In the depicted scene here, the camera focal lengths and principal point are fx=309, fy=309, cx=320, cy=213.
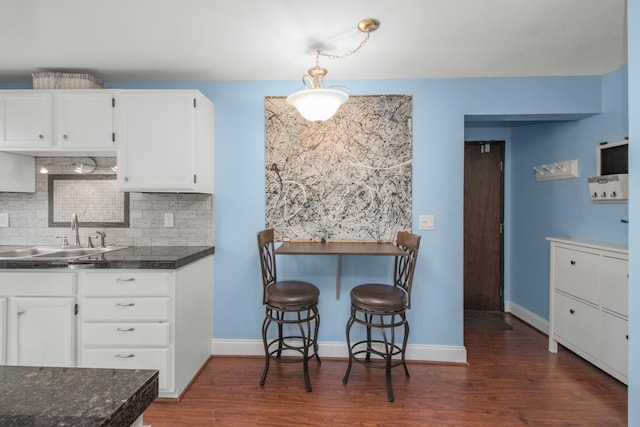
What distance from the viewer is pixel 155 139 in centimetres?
224

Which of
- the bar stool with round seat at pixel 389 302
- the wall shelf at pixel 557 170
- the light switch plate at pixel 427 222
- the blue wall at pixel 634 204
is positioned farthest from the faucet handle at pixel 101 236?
the wall shelf at pixel 557 170

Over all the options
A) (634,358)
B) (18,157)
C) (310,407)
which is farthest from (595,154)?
(18,157)

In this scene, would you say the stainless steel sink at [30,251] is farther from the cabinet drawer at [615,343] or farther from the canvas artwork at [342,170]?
the cabinet drawer at [615,343]

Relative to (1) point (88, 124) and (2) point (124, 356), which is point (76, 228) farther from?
(2) point (124, 356)

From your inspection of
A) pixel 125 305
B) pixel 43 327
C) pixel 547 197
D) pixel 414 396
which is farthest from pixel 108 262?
pixel 547 197

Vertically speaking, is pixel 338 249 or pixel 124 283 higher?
pixel 338 249

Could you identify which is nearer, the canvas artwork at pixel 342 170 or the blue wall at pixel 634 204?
the blue wall at pixel 634 204

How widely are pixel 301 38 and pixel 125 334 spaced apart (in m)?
2.18

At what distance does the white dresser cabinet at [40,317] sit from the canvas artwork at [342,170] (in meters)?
1.44

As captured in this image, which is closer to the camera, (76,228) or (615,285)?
(615,285)

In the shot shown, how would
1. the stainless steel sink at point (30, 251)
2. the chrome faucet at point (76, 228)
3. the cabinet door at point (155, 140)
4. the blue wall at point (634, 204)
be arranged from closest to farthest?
1. the blue wall at point (634, 204)
2. the cabinet door at point (155, 140)
3. the stainless steel sink at point (30, 251)
4. the chrome faucet at point (76, 228)

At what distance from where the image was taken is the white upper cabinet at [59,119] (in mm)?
2252

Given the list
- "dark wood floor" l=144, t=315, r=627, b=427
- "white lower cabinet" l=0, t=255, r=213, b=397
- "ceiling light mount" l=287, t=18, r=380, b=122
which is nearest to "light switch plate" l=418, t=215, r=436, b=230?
"dark wood floor" l=144, t=315, r=627, b=427

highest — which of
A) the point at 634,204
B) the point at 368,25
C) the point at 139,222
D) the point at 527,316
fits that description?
the point at 368,25
